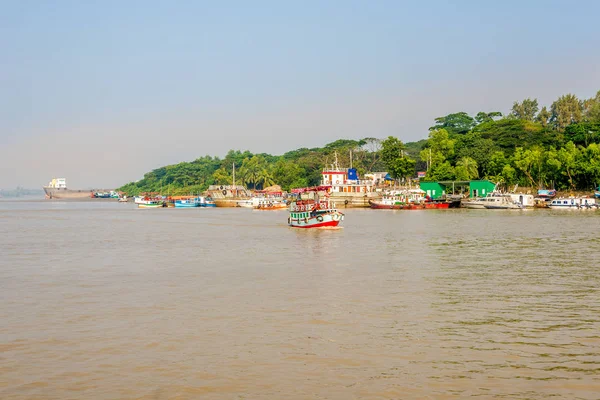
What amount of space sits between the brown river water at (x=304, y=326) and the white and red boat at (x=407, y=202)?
66893 mm

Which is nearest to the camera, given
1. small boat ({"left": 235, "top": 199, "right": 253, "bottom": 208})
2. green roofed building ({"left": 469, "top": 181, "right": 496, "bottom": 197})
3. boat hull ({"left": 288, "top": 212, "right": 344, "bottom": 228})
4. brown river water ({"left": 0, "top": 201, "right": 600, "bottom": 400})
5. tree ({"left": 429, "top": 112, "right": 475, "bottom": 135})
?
brown river water ({"left": 0, "top": 201, "right": 600, "bottom": 400})

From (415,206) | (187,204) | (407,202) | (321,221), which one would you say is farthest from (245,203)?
(321,221)

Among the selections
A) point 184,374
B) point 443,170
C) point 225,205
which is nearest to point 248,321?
point 184,374

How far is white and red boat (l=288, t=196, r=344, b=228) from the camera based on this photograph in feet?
185

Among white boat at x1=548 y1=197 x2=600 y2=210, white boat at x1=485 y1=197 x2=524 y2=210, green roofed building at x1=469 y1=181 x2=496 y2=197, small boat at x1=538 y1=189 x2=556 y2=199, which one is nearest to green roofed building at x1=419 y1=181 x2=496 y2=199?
green roofed building at x1=469 y1=181 x2=496 y2=197

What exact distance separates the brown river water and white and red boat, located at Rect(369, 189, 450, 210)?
66893mm

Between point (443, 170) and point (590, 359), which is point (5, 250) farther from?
point (443, 170)

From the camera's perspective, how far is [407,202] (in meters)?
104

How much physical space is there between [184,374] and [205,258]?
73.6 feet

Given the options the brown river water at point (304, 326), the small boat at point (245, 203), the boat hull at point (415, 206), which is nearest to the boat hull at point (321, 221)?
the brown river water at point (304, 326)

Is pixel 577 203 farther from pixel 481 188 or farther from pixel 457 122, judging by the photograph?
pixel 457 122

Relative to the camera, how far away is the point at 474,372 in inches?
527

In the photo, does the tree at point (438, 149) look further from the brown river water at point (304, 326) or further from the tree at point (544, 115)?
the brown river water at point (304, 326)

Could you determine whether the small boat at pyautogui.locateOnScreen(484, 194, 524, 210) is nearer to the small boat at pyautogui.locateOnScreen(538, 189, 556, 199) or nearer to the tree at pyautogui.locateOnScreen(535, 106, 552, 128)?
the small boat at pyautogui.locateOnScreen(538, 189, 556, 199)
